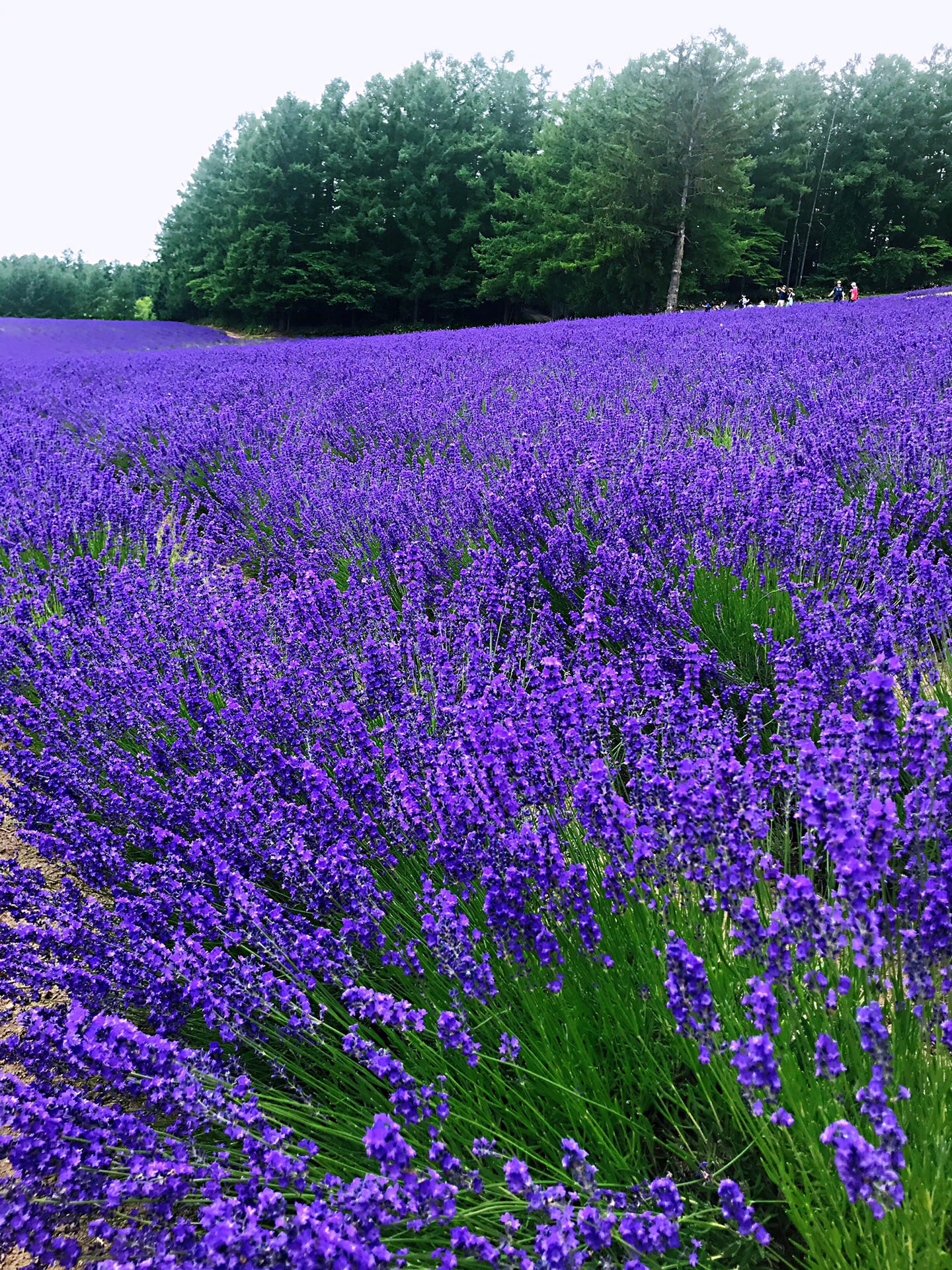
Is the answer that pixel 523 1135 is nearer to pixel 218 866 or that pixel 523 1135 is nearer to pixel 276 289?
pixel 218 866

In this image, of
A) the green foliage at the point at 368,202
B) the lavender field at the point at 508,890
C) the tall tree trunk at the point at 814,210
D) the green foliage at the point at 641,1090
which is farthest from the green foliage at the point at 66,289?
the green foliage at the point at 641,1090

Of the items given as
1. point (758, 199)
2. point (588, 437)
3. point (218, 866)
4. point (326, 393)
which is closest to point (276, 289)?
point (758, 199)

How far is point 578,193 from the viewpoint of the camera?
23.7m

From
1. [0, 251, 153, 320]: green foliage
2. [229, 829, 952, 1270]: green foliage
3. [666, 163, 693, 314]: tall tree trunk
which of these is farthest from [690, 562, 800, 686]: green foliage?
[0, 251, 153, 320]: green foliage

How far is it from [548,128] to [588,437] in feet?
89.9

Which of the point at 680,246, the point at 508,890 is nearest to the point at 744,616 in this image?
the point at 508,890

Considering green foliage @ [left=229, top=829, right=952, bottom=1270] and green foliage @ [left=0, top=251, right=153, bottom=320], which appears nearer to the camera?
green foliage @ [left=229, top=829, right=952, bottom=1270]

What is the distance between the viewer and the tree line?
865 inches

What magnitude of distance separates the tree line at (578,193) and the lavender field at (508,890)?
869 inches

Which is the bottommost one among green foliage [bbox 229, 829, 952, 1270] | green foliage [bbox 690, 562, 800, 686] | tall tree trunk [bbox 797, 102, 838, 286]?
green foliage [bbox 229, 829, 952, 1270]

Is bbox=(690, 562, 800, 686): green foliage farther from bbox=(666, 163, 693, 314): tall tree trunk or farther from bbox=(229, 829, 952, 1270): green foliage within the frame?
bbox=(666, 163, 693, 314): tall tree trunk

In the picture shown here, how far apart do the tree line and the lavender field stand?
22080 mm

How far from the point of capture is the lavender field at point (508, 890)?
0.86m

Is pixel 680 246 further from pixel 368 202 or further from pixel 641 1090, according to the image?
pixel 641 1090
